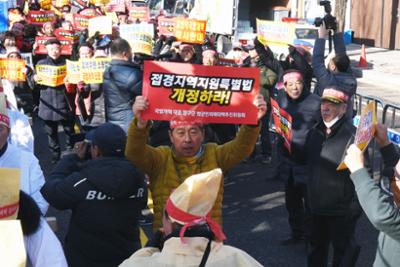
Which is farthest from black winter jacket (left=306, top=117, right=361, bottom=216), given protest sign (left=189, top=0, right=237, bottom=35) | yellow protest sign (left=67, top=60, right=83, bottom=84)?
protest sign (left=189, top=0, right=237, bottom=35)

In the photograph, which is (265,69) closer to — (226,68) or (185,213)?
(226,68)

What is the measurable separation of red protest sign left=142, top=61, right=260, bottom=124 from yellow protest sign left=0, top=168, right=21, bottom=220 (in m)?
1.28

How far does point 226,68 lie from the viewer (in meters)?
4.17

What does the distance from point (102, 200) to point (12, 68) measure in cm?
657

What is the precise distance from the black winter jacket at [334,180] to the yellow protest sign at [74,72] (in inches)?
190

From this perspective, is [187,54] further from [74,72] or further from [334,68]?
[334,68]

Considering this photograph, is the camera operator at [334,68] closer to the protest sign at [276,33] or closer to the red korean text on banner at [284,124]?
the red korean text on banner at [284,124]

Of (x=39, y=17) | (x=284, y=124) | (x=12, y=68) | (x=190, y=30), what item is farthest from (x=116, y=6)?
(x=284, y=124)

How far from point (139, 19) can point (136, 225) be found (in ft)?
47.5

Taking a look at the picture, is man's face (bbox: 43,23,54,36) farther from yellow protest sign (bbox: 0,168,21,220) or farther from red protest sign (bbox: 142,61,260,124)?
yellow protest sign (bbox: 0,168,21,220)

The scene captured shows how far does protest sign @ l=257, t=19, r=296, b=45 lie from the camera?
30.7ft

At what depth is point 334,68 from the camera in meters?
7.33

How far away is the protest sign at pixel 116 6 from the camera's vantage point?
20450mm

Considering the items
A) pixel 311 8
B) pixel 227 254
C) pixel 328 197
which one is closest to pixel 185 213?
pixel 227 254
